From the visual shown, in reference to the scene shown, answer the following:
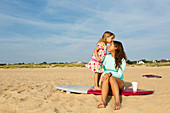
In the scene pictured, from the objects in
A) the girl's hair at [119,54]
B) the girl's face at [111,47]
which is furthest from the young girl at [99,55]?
the girl's hair at [119,54]

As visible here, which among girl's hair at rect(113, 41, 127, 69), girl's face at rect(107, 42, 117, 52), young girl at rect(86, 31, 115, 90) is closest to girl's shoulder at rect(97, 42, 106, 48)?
young girl at rect(86, 31, 115, 90)

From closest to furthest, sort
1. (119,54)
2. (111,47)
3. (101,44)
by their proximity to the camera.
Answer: (119,54) < (111,47) < (101,44)

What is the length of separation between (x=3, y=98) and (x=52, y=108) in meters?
1.62

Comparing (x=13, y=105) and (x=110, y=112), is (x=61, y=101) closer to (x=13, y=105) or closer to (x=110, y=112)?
(x=13, y=105)

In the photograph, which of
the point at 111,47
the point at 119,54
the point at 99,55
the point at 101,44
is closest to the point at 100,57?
the point at 99,55

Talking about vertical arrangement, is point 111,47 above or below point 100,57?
above

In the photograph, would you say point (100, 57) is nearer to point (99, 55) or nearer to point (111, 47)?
point (99, 55)

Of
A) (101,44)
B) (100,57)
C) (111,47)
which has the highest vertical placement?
(101,44)

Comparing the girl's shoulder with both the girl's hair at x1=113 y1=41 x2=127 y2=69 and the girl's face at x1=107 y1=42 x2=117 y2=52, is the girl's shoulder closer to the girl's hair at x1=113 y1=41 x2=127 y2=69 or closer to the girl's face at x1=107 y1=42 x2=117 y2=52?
the girl's face at x1=107 y1=42 x2=117 y2=52

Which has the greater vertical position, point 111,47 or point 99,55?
point 111,47

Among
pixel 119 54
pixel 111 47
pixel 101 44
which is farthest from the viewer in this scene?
pixel 101 44

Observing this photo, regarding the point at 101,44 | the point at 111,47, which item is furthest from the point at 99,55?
the point at 111,47

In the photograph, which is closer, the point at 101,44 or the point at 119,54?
the point at 119,54

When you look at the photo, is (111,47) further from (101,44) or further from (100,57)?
(100,57)
